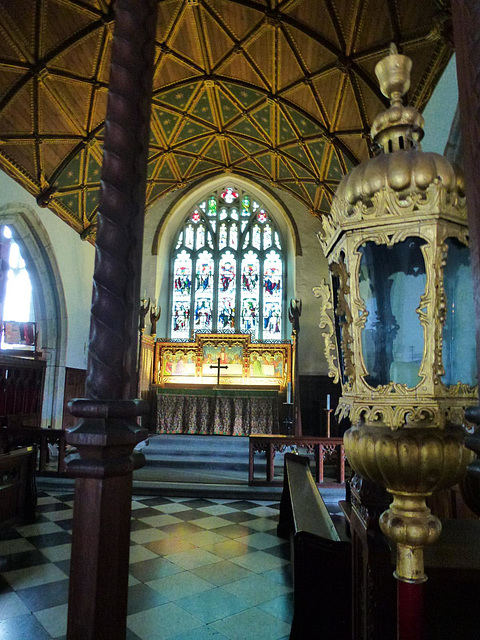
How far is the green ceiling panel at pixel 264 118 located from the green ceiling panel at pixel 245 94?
0.23 m

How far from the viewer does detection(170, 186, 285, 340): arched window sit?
474 inches

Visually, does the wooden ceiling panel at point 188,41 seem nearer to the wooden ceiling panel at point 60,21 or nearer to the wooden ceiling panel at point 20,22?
the wooden ceiling panel at point 60,21

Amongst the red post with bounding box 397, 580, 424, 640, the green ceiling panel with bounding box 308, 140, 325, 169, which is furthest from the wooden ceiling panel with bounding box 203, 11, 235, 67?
the red post with bounding box 397, 580, 424, 640

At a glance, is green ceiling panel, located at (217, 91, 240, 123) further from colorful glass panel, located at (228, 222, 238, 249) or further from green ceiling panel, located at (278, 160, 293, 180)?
colorful glass panel, located at (228, 222, 238, 249)

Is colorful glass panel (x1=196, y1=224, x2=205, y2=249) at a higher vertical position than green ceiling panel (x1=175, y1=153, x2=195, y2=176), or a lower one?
lower

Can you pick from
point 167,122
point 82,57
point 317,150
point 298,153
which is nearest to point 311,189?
point 298,153

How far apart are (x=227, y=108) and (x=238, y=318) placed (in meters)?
5.17

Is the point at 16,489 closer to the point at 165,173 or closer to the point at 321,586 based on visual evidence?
the point at 321,586

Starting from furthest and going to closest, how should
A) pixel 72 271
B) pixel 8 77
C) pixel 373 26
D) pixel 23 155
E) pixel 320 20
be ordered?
pixel 72 271 < pixel 23 155 < pixel 8 77 < pixel 320 20 < pixel 373 26

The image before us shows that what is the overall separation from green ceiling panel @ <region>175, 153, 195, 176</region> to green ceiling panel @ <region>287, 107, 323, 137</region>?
308 cm

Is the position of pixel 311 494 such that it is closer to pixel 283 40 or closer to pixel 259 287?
pixel 283 40

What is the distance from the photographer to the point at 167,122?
905 cm

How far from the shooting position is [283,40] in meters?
6.68

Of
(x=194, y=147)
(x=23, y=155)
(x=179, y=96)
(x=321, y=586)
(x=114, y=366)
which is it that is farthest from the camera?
(x=194, y=147)
